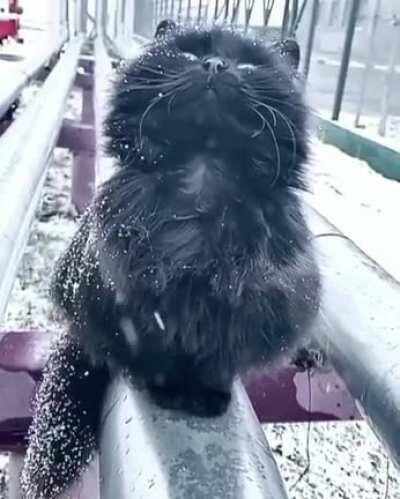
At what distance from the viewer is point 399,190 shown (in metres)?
2.53

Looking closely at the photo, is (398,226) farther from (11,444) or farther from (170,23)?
(11,444)

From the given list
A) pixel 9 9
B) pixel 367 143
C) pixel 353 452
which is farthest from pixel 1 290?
pixel 9 9

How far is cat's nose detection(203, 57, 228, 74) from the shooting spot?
53 centimetres

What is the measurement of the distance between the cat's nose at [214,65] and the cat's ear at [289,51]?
0.09 meters

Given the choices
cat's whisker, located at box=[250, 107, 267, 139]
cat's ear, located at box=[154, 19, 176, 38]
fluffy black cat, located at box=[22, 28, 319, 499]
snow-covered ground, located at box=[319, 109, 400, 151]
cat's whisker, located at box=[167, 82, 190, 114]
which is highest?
cat's ear, located at box=[154, 19, 176, 38]

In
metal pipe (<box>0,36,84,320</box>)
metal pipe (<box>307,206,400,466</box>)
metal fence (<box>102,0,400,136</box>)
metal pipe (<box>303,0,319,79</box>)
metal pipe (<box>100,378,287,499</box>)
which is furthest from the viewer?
metal pipe (<box>303,0,319,79</box>)

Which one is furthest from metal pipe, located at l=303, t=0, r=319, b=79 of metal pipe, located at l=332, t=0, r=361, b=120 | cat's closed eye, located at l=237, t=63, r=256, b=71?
cat's closed eye, located at l=237, t=63, r=256, b=71

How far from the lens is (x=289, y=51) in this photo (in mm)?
633

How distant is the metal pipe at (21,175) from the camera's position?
59 centimetres

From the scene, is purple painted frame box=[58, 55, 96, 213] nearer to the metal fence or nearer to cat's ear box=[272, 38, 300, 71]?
cat's ear box=[272, 38, 300, 71]

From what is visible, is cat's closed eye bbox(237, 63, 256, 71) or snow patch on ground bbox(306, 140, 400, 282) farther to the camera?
snow patch on ground bbox(306, 140, 400, 282)

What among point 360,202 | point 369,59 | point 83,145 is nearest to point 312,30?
point 369,59

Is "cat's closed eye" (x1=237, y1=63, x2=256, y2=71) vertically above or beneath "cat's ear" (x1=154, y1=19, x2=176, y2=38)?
beneath

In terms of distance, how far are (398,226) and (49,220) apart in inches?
52.1
